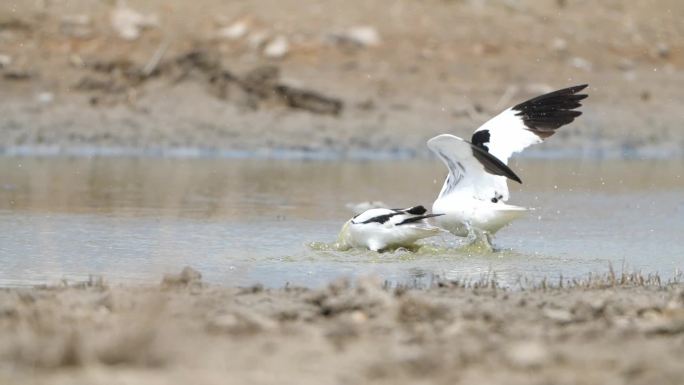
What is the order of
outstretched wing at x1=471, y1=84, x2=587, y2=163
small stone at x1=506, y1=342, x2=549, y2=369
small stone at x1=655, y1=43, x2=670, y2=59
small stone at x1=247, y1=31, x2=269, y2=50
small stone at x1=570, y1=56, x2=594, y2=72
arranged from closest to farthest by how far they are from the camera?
small stone at x1=506, y1=342, x2=549, y2=369 < outstretched wing at x1=471, y1=84, x2=587, y2=163 < small stone at x1=247, y1=31, x2=269, y2=50 < small stone at x1=570, y1=56, x2=594, y2=72 < small stone at x1=655, y1=43, x2=670, y2=59

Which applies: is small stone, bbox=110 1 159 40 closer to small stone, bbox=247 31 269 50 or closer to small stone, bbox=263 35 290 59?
small stone, bbox=247 31 269 50

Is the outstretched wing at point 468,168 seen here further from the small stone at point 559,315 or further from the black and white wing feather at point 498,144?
the small stone at point 559,315

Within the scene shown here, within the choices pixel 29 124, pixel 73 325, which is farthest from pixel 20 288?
pixel 29 124

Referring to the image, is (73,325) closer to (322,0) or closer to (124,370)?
(124,370)

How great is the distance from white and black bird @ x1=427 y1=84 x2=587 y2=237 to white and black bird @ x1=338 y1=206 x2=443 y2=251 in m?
0.36

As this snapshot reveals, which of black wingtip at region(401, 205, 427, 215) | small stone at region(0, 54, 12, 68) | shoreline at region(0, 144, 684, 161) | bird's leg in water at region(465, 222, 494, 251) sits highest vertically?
small stone at region(0, 54, 12, 68)

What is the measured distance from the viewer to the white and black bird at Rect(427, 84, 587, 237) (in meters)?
9.33

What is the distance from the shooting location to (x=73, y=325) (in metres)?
5.33

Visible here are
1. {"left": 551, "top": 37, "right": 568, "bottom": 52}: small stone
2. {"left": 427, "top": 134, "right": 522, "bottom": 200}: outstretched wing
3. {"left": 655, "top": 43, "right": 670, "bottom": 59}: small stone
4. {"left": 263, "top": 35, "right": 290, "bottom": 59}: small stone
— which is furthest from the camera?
{"left": 655, "top": 43, "right": 670, "bottom": 59}: small stone

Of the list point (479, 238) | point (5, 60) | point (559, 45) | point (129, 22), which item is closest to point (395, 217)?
point (479, 238)

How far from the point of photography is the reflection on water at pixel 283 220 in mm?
8648

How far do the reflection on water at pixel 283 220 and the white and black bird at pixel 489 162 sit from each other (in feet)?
0.88

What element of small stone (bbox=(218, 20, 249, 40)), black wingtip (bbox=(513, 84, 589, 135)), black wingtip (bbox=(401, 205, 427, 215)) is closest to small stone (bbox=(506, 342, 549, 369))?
black wingtip (bbox=(401, 205, 427, 215))

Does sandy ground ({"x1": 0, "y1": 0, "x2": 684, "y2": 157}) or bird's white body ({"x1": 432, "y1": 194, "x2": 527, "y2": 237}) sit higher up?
sandy ground ({"x1": 0, "y1": 0, "x2": 684, "y2": 157})
